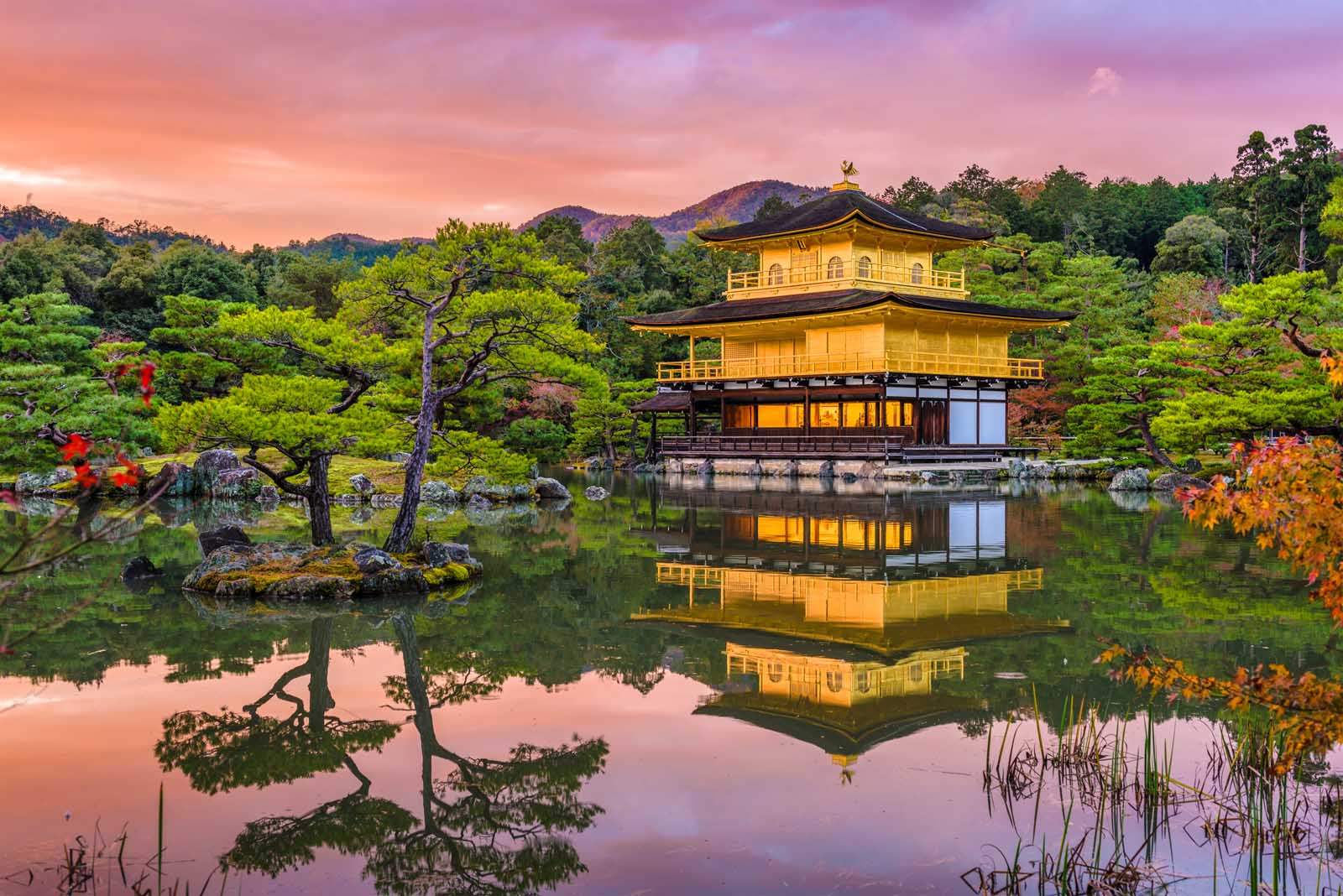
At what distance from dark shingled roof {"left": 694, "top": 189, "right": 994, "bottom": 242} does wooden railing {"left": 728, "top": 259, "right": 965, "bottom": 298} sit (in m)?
1.76

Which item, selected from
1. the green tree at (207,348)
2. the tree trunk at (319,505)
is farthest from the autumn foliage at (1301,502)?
the green tree at (207,348)

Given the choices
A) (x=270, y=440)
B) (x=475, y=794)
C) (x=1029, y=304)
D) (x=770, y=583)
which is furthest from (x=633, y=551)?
(x=1029, y=304)

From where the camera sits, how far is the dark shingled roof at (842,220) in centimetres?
3878

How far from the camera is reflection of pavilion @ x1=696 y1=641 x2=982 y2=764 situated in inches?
281

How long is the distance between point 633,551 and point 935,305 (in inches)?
891

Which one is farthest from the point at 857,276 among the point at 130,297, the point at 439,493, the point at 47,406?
the point at 130,297

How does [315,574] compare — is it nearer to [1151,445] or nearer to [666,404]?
[1151,445]

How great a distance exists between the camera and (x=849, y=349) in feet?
125

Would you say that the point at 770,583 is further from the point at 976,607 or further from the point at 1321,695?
the point at 1321,695

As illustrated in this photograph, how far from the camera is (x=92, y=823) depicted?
5.60 m

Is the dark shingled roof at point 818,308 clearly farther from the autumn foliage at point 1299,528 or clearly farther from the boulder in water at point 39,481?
the autumn foliage at point 1299,528

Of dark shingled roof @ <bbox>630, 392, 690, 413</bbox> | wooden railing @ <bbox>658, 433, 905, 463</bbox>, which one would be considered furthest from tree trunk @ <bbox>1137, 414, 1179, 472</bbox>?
dark shingled roof @ <bbox>630, 392, 690, 413</bbox>

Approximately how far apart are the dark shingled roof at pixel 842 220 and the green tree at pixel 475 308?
2435 centimetres

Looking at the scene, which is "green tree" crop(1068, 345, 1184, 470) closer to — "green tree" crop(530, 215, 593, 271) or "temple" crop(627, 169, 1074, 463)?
"temple" crop(627, 169, 1074, 463)
